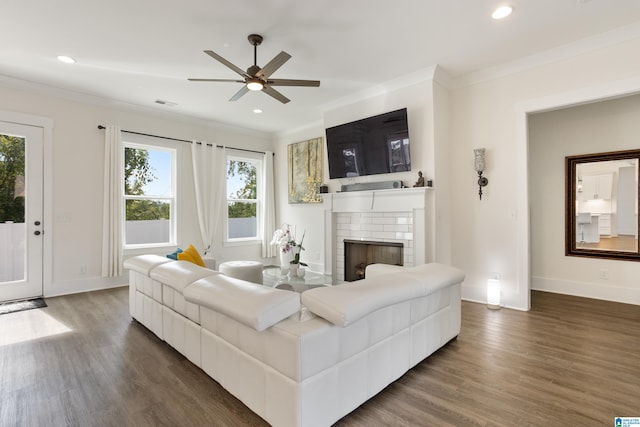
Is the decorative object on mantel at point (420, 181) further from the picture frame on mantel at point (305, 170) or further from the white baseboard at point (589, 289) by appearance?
the white baseboard at point (589, 289)

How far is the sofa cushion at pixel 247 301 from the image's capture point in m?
1.55

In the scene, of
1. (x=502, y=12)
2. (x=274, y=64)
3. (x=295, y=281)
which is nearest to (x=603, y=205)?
(x=502, y=12)

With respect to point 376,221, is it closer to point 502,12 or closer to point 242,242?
point 502,12

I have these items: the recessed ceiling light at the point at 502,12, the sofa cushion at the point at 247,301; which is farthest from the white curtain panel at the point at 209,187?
the recessed ceiling light at the point at 502,12

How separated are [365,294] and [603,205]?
4260 mm

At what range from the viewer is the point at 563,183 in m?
4.42

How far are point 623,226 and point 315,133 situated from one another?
15.6 feet

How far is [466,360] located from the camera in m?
2.44

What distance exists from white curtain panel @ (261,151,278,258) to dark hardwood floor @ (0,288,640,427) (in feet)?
11.8

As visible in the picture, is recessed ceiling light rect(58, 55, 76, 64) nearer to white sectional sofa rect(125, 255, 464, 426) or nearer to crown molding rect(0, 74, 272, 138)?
crown molding rect(0, 74, 272, 138)

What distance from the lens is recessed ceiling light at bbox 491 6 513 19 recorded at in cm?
272

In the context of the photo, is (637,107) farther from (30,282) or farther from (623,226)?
(30,282)

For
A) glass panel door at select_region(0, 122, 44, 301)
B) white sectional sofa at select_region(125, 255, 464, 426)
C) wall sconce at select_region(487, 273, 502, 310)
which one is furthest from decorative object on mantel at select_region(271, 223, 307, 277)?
glass panel door at select_region(0, 122, 44, 301)

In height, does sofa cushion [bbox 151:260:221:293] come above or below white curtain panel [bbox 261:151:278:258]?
below
